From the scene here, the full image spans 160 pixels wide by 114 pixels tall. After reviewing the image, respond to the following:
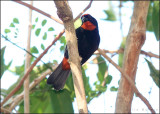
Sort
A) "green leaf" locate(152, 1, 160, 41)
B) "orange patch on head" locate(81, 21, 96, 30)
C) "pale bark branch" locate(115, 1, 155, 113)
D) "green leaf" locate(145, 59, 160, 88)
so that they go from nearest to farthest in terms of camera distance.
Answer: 1. "pale bark branch" locate(115, 1, 155, 113)
2. "green leaf" locate(145, 59, 160, 88)
3. "orange patch on head" locate(81, 21, 96, 30)
4. "green leaf" locate(152, 1, 160, 41)

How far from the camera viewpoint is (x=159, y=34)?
10.2 ft

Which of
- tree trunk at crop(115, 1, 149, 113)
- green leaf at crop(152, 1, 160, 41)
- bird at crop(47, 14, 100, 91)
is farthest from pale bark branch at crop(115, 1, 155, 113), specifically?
green leaf at crop(152, 1, 160, 41)

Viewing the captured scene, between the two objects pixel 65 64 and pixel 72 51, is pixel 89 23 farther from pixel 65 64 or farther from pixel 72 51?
pixel 72 51

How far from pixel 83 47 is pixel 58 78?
1.40 feet

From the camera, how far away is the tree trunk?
6.90 feet

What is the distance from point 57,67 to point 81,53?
335mm

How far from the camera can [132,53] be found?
2.28 meters

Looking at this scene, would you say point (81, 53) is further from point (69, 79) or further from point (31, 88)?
point (31, 88)

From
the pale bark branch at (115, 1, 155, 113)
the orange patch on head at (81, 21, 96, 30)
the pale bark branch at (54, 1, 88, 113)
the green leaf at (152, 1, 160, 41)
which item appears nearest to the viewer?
the pale bark branch at (54, 1, 88, 113)

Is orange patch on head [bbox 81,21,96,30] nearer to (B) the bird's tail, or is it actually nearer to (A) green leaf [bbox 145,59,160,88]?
(B) the bird's tail

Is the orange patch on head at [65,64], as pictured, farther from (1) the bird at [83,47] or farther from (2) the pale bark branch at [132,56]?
(2) the pale bark branch at [132,56]

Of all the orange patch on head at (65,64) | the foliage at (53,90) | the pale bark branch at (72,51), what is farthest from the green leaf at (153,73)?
the pale bark branch at (72,51)

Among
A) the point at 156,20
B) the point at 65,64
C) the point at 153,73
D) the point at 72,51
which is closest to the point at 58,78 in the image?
the point at 65,64

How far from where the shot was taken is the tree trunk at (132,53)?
6.90ft
